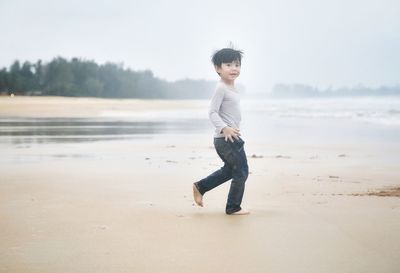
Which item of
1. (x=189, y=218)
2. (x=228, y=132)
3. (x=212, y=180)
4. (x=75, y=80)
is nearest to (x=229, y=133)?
(x=228, y=132)

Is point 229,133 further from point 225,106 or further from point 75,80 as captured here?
point 75,80

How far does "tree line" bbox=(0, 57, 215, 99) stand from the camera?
7319cm

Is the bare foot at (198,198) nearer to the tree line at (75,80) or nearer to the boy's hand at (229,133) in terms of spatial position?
the boy's hand at (229,133)

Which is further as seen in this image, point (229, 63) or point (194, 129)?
point (194, 129)

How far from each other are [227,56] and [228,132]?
26.7 inches

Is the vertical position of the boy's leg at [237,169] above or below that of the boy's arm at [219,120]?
below

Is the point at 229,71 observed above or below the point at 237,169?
above

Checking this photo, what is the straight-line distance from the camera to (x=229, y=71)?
14.0 feet

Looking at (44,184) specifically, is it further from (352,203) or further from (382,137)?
(382,137)

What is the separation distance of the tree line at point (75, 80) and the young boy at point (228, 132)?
72.0 meters

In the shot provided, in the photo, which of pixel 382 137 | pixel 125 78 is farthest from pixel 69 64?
pixel 382 137

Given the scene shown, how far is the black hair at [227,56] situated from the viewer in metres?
4.30

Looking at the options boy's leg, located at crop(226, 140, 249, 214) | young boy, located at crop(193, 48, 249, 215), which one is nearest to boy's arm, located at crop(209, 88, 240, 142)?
young boy, located at crop(193, 48, 249, 215)

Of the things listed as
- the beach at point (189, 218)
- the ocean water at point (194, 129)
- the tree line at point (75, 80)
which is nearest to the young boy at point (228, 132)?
the beach at point (189, 218)
